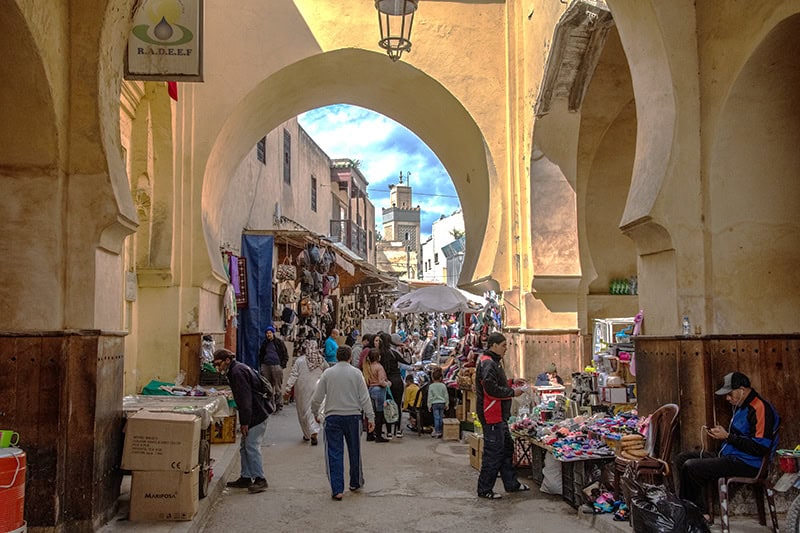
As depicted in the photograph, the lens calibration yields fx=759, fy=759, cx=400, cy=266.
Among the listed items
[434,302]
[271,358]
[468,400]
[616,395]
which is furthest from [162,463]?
[434,302]

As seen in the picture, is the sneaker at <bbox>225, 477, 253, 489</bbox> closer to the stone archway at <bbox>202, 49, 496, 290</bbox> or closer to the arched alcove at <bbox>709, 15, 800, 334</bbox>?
the stone archway at <bbox>202, 49, 496, 290</bbox>

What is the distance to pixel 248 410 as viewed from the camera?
753 centimetres

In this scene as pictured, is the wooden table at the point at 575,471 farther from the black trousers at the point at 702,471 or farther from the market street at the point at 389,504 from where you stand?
the black trousers at the point at 702,471

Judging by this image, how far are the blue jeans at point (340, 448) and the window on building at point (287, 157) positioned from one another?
13.2 metres

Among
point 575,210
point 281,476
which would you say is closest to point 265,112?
point 575,210

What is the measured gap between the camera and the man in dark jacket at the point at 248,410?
7.55 m

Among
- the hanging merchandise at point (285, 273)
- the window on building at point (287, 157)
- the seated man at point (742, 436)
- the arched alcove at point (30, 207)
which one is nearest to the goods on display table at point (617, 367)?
the seated man at point (742, 436)

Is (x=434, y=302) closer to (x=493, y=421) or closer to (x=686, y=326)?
(x=493, y=421)

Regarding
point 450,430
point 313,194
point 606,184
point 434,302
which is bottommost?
point 450,430

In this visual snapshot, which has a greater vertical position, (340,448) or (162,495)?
(340,448)

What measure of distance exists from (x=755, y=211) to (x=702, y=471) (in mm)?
2080

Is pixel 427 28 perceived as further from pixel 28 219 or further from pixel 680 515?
pixel 680 515

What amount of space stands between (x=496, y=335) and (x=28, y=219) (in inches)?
175

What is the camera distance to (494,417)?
7473mm
